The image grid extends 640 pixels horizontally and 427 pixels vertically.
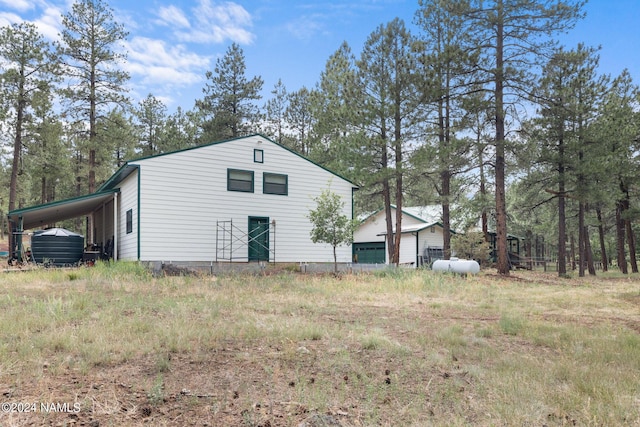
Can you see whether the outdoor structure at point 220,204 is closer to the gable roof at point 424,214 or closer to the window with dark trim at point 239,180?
the window with dark trim at point 239,180

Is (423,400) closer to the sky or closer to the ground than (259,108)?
closer to the ground

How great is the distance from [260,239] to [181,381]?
1408 cm

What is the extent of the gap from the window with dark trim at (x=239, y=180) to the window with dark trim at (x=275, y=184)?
0.59 m

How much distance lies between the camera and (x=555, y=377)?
396 cm

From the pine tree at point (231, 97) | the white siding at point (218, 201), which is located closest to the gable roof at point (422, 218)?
the white siding at point (218, 201)

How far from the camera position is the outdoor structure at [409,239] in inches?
1103

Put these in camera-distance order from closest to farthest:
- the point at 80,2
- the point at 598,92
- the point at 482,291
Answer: the point at 482,291
the point at 598,92
the point at 80,2

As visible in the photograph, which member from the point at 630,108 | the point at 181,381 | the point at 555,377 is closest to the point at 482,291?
the point at 555,377

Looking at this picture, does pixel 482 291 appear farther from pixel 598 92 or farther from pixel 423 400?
pixel 598 92

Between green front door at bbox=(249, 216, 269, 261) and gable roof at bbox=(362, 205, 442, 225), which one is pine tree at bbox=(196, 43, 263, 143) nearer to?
gable roof at bbox=(362, 205, 442, 225)

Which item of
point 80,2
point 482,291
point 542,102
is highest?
point 80,2

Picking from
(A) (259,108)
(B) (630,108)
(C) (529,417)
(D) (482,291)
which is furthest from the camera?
(A) (259,108)

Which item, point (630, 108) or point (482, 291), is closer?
point (482, 291)

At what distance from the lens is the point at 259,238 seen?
17672 mm
